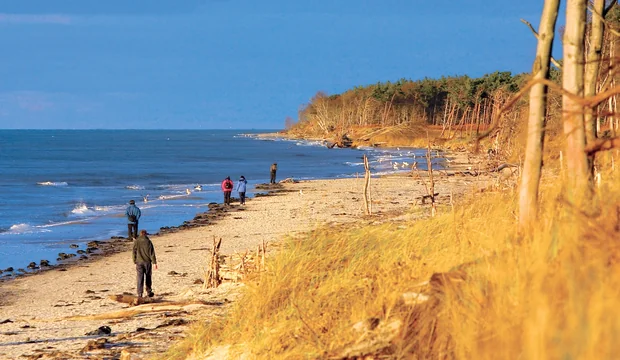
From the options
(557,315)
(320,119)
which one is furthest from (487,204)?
(320,119)

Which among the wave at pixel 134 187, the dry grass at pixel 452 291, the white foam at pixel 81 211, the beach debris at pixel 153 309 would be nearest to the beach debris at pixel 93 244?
the white foam at pixel 81 211

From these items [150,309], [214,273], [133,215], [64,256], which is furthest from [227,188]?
[150,309]

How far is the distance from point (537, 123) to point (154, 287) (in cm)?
1298

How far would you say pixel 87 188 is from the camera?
5666 centimetres

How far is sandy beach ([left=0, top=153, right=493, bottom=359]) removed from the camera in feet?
38.5

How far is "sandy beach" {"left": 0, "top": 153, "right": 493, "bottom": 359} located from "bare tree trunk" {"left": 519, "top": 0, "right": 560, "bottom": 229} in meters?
3.80

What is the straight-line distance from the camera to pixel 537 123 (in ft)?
22.4

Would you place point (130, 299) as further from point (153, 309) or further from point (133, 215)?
point (133, 215)

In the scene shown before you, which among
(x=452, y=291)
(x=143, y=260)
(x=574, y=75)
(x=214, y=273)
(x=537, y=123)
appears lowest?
(x=214, y=273)

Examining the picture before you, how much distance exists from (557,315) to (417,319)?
6.13 feet

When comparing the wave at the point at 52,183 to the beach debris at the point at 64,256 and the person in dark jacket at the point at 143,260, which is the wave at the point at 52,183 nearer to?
the beach debris at the point at 64,256

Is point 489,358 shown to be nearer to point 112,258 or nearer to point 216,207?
point 112,258

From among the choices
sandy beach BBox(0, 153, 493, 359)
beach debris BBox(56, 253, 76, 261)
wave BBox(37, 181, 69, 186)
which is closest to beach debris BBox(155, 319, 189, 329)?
sandy beach BBox(0, 153, 493, 359)

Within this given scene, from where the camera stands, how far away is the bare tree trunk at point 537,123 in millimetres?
6605
